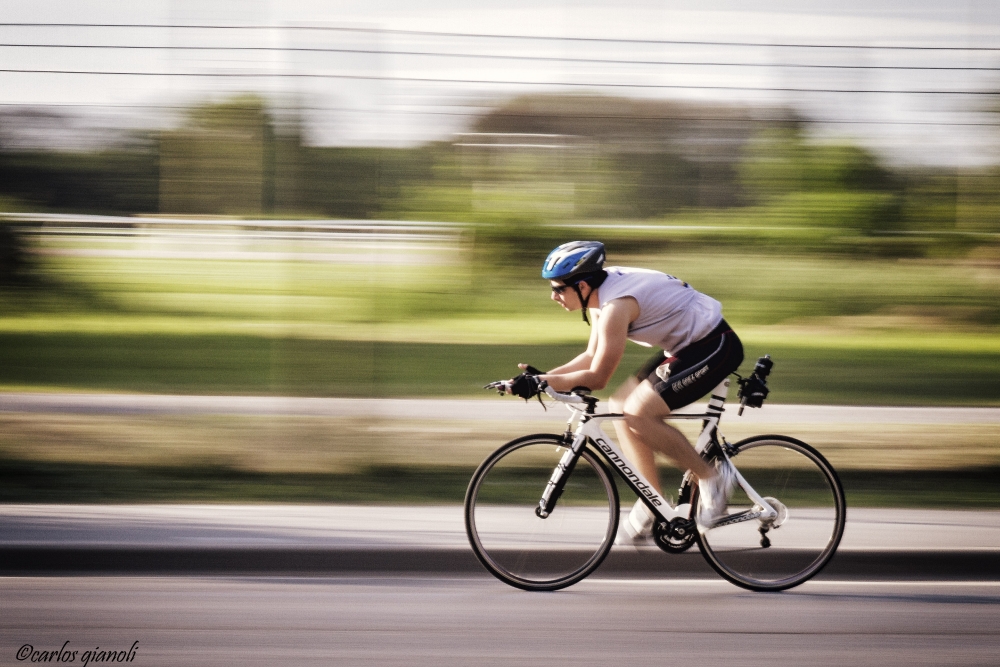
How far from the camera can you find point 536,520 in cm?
482

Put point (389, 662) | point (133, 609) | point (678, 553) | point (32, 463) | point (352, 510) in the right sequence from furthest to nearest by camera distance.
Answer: point (32, 463), point (352, 510), point (678, 553), point (133, 609), point (389, 662)

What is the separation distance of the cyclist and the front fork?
0.22m

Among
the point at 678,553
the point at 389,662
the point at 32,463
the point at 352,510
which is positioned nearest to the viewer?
the point at 389,662

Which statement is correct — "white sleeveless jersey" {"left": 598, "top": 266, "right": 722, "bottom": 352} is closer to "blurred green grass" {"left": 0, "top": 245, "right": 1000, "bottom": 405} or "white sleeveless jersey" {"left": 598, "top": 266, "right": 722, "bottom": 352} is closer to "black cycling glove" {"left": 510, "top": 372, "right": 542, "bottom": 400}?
"black cycling glove" {"left": 510, "top": 372, "right": 542, "bottom": 400}

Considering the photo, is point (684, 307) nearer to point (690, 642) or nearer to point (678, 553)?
point (678, 553)

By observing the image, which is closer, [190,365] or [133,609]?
[133,609]

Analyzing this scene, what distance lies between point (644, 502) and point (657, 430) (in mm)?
356

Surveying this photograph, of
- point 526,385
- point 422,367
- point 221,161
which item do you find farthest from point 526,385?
point 422,367

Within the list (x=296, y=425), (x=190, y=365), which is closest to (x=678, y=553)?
(x=296, y=425)

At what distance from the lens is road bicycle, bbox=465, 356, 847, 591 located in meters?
4.66

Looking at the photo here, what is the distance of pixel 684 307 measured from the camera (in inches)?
181

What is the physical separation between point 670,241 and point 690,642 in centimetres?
589

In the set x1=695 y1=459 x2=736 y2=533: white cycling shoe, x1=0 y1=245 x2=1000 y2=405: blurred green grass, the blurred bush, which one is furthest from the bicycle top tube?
the blurred bush

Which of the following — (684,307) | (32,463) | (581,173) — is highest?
(581,173)
